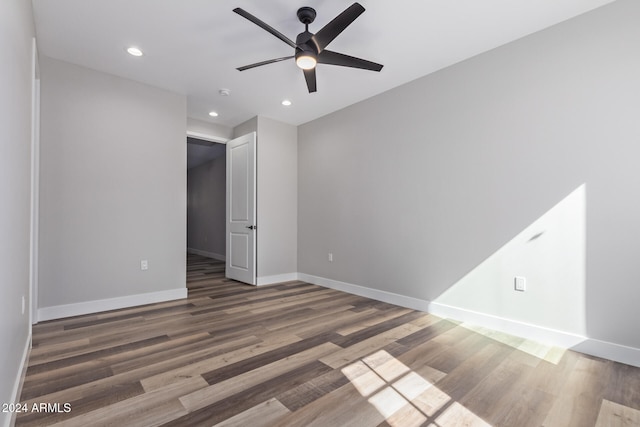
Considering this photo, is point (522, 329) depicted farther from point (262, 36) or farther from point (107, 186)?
point (107, 186)

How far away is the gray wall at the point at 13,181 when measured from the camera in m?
1.37

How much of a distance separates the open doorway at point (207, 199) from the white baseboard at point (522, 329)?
4.64 metres

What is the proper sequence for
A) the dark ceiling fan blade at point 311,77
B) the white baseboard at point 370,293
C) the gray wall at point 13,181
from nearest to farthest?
the gray wall at point 13,181 < the dark ceiling fan blade at point 311,77 < the white baseboard at point 370,293

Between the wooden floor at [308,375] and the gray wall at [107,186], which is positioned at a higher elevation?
the gray wall at [107,186]

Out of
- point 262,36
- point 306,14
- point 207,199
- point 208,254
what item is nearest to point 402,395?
point 306,14

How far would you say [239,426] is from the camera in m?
1.51

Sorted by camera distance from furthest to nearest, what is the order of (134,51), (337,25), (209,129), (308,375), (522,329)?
(209,129), (134,51), (522,329), (337,25), (308,375)

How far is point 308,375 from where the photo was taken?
201 centimetres

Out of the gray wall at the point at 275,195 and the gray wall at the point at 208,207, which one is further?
the gray wall at the point at 208,207

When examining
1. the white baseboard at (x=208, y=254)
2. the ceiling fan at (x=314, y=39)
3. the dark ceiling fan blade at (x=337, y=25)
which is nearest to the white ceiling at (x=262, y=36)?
the ceiling fan at (x=314, y=39)

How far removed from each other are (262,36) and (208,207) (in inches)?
241

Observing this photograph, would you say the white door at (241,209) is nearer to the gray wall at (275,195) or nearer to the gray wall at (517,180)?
the gray wall at (275,195)

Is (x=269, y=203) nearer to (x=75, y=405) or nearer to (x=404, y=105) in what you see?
(x=404, y=105)

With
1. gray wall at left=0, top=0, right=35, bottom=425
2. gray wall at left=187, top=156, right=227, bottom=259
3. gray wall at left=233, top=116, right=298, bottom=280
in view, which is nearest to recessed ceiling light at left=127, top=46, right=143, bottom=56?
gray wall at left=0, top=0, right=35, bottom=425
